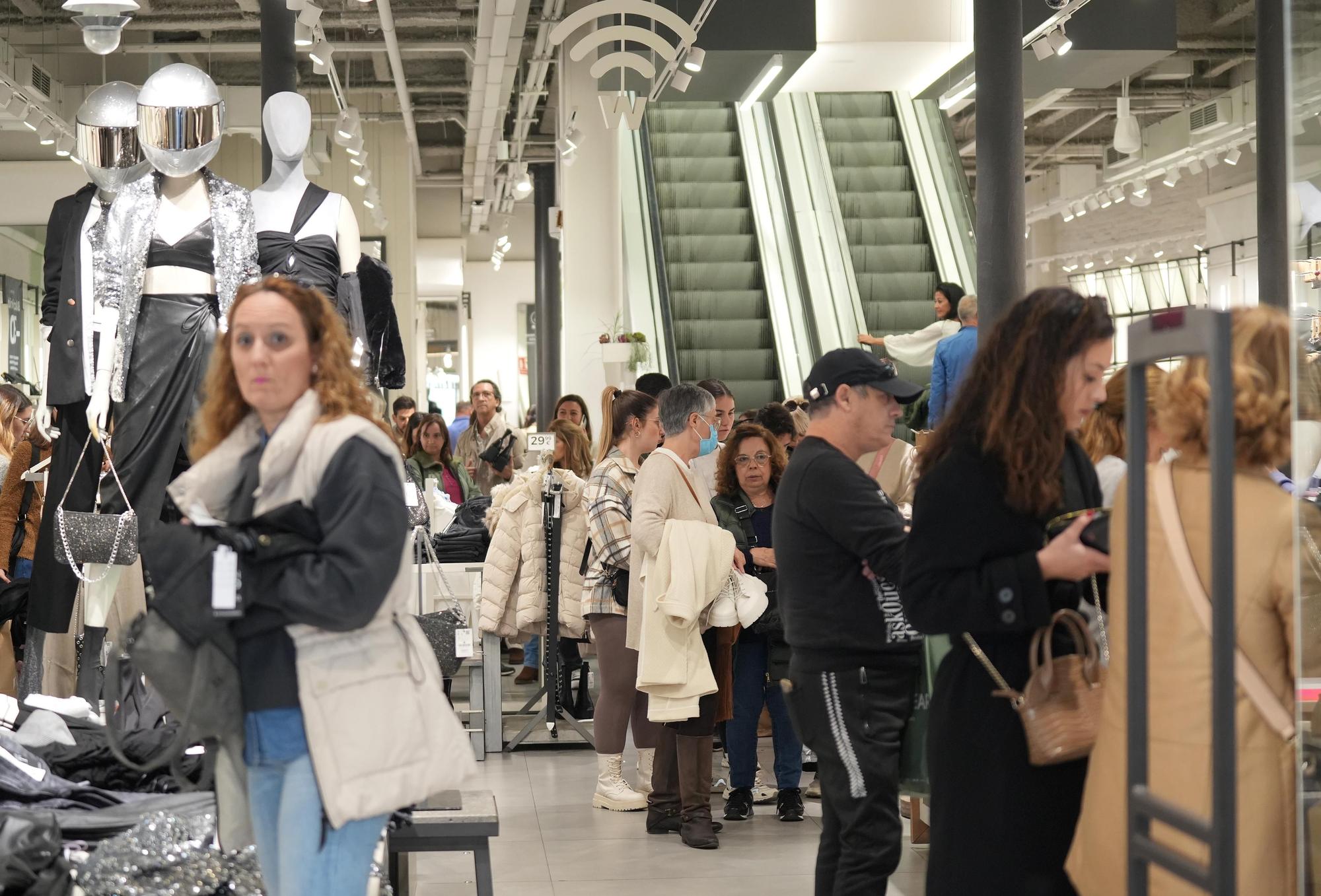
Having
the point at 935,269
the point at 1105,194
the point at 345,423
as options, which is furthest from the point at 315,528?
the point at 1105,194

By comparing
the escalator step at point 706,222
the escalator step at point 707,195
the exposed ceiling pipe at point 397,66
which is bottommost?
the escalator step at point 706,222

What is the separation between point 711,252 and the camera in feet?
47.2

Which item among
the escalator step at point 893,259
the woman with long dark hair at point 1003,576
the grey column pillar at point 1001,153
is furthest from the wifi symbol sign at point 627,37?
the woman with long dark hair at point 1003,576

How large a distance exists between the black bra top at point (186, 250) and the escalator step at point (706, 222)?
396 inches

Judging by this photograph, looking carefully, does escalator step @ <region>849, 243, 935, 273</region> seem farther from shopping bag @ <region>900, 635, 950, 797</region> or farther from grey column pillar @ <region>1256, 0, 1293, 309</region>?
shopping bag @ <region>900, 635, 950, 797</region>

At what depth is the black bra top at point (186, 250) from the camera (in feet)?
15.3

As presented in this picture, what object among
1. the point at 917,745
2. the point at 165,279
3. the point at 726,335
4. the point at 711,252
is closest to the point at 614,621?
the point at 165,279

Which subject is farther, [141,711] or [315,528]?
[141,711]

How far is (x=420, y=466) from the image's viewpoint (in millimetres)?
9961

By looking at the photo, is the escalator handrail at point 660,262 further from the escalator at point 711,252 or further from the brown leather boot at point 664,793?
the brown leather boot at point 664,793

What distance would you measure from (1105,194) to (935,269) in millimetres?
7056

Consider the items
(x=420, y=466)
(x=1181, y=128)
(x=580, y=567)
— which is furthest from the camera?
(x=1181, y=128)

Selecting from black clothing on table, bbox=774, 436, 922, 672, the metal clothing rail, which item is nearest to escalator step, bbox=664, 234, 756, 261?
black clothing on table, bbox=774, 436, 922, 672

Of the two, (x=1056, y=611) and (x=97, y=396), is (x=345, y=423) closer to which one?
(x=1056, y=611)
